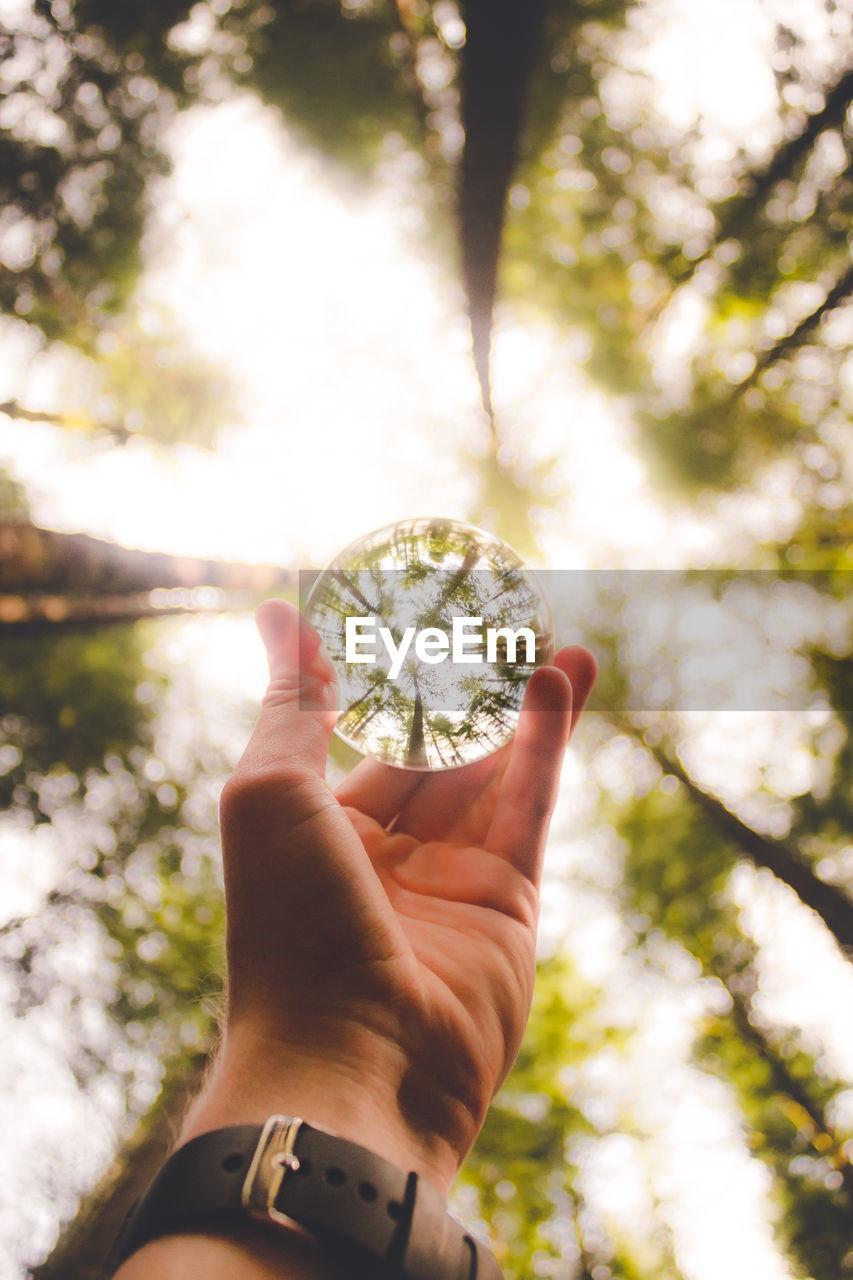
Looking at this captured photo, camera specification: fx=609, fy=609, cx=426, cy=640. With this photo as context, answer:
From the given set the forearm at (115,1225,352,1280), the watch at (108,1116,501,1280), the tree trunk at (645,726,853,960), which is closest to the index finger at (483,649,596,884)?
the watch at (108,1116,501,1280)

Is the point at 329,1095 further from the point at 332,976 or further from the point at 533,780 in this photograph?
the point at 533,780

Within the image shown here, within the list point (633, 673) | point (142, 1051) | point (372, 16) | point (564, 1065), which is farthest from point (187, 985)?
point (372, 16)

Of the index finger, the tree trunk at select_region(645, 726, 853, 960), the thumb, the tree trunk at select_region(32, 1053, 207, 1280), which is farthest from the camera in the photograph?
the tree trunk at select_region(645, 726, 853, 960)

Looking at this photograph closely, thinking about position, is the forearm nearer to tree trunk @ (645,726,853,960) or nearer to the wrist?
the wrist

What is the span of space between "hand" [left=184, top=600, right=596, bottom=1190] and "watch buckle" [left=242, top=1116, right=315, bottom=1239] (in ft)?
0.53

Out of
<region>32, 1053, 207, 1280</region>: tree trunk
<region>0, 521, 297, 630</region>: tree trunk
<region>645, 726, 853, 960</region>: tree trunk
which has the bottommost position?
<region>32, 1053, 207, 1280</region>: tree trunk

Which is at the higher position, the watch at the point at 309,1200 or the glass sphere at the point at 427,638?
the glass sphere at the point at 427,638

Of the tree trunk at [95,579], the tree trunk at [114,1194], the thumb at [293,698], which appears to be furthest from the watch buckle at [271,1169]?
the tree trunk at [114,1194]

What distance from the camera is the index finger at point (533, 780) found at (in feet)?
8.76

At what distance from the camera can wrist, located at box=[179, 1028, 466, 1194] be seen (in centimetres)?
169

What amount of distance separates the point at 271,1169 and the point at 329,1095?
0.28 m

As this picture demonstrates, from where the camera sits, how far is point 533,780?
2.73m

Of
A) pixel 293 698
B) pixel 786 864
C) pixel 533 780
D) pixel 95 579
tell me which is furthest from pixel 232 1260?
pixel 786 864

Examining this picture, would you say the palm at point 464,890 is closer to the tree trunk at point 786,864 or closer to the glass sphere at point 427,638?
the glass sphere at point 427,638
